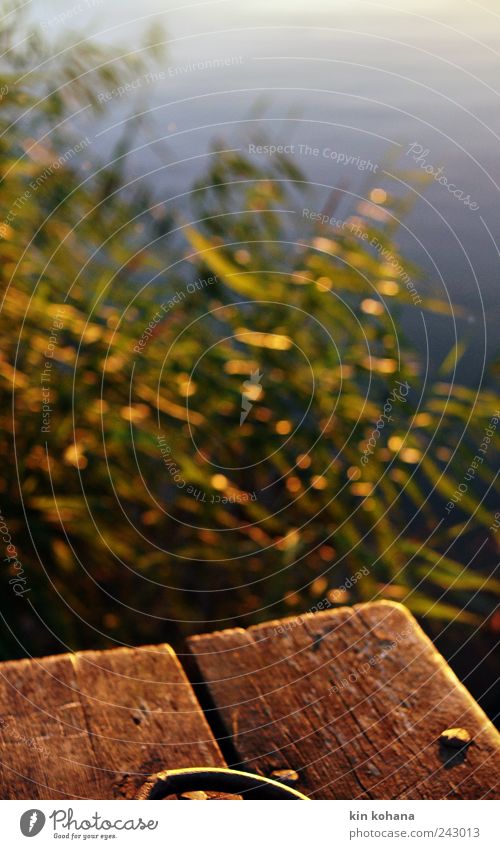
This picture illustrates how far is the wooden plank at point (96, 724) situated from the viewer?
2.19ft

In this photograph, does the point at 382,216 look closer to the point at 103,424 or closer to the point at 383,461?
the point at 383,461

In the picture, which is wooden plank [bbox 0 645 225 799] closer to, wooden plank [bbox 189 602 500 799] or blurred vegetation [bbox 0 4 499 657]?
wooden plank [bbox 189 602 500 799]

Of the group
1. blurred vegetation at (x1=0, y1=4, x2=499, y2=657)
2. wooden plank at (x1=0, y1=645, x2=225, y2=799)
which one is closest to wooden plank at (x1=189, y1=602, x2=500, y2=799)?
wooden plank at (x1=0, y1=645, x2=225, y2=799)

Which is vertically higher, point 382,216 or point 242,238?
point 382,216

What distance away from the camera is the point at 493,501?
141cm

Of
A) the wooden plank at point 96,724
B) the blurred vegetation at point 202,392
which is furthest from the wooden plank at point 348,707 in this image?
the blurred vegetation at point 202,392

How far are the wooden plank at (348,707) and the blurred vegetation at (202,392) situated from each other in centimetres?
55

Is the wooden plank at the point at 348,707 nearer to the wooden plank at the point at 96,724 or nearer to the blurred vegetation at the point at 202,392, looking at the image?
the wooden plank at the point at 96,724

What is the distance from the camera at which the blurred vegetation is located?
135 cm

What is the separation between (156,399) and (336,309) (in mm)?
269

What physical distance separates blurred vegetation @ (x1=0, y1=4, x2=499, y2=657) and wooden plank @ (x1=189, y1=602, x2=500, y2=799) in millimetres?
549

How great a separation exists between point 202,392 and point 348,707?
70cm
